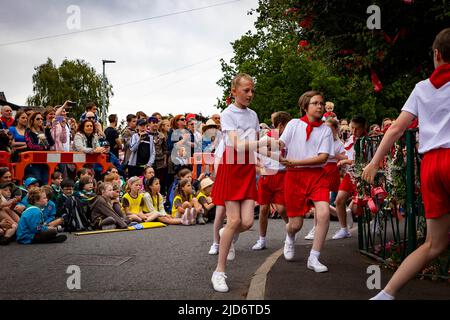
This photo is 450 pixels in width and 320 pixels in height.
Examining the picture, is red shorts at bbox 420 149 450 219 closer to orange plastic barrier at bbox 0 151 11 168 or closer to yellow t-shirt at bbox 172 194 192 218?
yellow t-shirt at bbox 172 194 192 218

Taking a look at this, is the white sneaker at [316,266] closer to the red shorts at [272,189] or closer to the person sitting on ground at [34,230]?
the red shorts at [272,189]

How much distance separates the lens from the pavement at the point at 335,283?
4945 mm

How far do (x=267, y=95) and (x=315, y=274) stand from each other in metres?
42.3

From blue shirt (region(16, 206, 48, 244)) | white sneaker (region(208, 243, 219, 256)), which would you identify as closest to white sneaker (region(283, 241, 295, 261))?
white sneaker (region(208, 243, 219, 256))

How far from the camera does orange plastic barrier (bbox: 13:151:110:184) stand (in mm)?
11539

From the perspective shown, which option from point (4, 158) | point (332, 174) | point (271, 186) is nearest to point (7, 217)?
point (4, 158)

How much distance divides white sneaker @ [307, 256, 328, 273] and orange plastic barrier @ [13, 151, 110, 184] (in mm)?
7213

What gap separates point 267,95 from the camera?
47.7 meters

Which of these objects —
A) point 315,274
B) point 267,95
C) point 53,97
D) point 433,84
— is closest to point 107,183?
point 315,274

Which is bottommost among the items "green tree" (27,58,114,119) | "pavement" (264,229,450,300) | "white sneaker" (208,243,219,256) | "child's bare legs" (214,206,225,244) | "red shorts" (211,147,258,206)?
"white sneaker" (208,243,219,256)

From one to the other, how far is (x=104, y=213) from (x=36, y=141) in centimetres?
243

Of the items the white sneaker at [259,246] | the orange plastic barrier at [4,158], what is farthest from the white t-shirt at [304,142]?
the orange plastic barrier at [4,158]

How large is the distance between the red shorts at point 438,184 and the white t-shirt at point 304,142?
2383 millimetres
